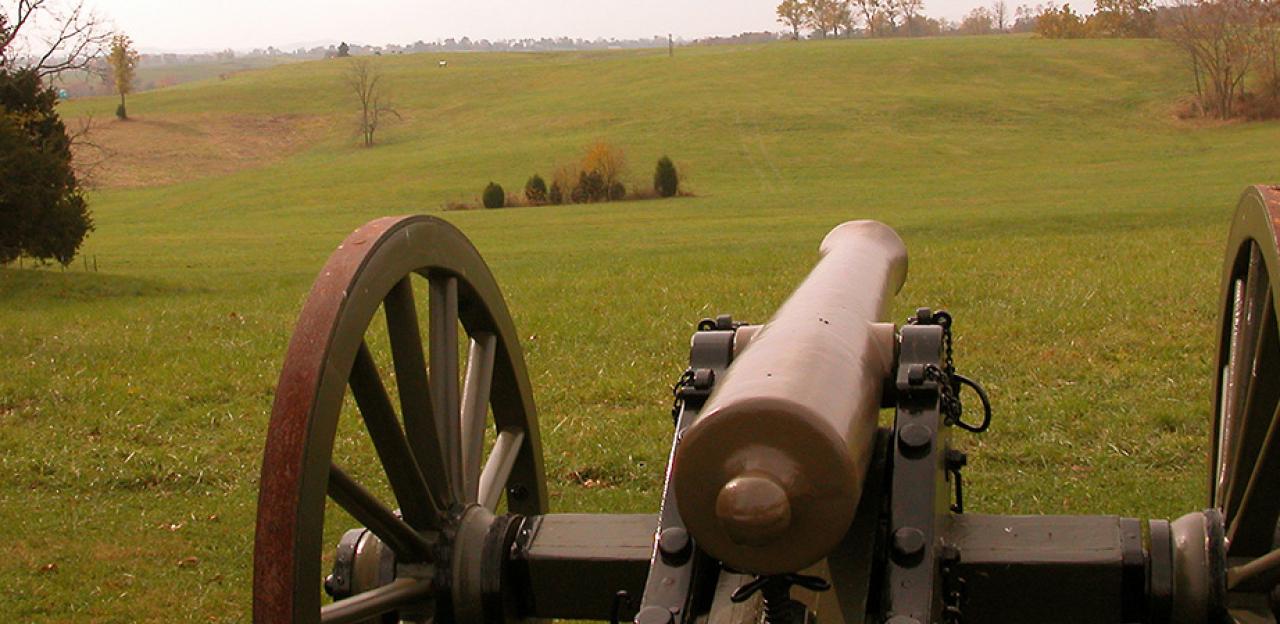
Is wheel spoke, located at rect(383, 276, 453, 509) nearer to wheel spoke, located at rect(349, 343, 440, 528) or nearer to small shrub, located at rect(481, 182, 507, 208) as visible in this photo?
wheel spoke, located at rect(349, 343, 440, 528)

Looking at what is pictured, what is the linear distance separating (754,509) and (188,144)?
7513 centimetres

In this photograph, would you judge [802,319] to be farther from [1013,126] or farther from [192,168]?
[192,168]

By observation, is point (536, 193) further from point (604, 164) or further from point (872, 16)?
point (872, 16)

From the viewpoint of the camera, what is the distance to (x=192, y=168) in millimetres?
67312

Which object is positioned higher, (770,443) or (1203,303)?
(770,443)

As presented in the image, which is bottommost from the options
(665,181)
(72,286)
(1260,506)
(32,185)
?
(665,181)

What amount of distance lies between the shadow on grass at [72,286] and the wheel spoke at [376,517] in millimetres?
16458

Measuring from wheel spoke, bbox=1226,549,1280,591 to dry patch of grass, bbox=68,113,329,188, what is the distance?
6145 centimetres

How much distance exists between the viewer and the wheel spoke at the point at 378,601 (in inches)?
121

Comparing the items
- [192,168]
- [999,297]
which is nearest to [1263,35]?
[192,168]

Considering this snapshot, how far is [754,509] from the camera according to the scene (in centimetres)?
222

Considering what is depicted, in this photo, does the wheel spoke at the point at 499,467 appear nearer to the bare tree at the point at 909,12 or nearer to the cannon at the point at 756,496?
the cannon at the point at 756,496

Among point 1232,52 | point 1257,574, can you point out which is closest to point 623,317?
point 1257,574

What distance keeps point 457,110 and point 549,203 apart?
40.3 metres
